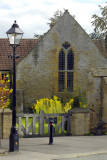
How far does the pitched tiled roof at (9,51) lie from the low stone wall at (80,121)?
43.1 feet

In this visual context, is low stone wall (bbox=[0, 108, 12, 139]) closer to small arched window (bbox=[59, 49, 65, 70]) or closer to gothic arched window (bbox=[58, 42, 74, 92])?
gothic arched window (bbox=[58, 42, 74, 92])

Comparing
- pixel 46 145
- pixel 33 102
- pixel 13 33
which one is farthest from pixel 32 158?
pixel 33 102

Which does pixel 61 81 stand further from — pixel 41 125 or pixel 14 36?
pixel 14 36

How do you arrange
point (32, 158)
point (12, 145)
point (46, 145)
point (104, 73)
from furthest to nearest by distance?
point (104, 73)
point (46, 145)
point (12, 145)
point (32, 158)

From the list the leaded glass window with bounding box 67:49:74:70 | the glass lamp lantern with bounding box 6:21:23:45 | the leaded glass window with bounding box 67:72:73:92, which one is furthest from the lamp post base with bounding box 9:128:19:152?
the leaded glass window with bounding box 67:49:74:70

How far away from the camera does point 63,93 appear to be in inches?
1179

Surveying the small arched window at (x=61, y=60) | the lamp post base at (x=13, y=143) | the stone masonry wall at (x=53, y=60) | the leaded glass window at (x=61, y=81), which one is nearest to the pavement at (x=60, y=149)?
the lamp post base at (x=13, y=143)

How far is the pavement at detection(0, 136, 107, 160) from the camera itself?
502 inches

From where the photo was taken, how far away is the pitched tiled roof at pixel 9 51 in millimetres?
30859

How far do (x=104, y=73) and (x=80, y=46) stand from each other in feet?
34.0

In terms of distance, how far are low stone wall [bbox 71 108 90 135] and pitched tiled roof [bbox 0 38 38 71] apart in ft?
43.1

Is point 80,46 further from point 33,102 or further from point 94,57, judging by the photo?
point 33,102

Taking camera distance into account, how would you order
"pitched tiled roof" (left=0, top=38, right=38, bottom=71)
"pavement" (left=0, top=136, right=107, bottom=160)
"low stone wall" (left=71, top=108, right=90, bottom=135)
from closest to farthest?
"pavement" (left=0, top=136, right=107, bottom=160), "low stone wall" (left=71, top=108, right=90, bottom=135), "pitched tiled roof" (left=0, top=38, right=38, bottom=71)

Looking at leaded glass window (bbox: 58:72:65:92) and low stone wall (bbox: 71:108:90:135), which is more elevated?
leaded glass window (bbox: 58:72:65:92)
